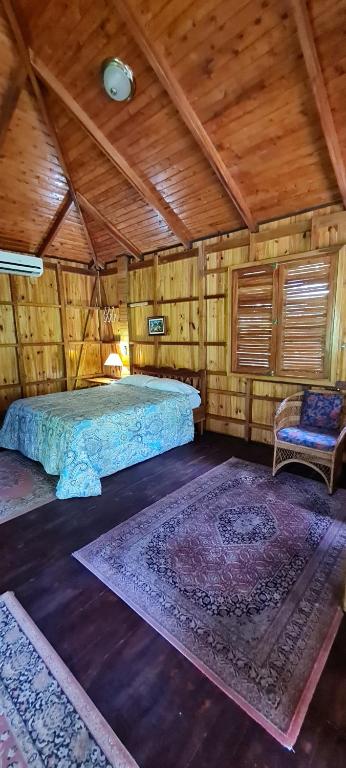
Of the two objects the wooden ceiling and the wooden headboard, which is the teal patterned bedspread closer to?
the wooden headboard

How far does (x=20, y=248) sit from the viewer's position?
512cm

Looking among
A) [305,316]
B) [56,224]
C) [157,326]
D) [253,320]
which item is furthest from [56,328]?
[305,316]

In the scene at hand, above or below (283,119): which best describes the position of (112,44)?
above

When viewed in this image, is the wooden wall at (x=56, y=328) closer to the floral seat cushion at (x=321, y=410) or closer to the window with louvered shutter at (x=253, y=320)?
the window with louvered shutter at (x=253, y=320)

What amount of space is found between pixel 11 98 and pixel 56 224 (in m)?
1.71

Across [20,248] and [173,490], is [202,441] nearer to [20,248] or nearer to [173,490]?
[173,490]

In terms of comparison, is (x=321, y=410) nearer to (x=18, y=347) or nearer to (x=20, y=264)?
(x=18, y=347)

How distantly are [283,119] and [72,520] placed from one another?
3.84 meters

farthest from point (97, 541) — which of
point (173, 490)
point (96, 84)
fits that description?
point (96, 84)

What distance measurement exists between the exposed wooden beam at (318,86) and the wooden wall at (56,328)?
3637mm

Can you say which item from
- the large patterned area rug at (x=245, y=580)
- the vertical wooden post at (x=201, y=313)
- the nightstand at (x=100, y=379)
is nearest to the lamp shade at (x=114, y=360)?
the nightstand at (x=100, y=379)

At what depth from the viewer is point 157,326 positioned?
532cm

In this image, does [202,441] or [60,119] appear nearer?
[60,119]

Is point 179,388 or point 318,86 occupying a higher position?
point 318,86
